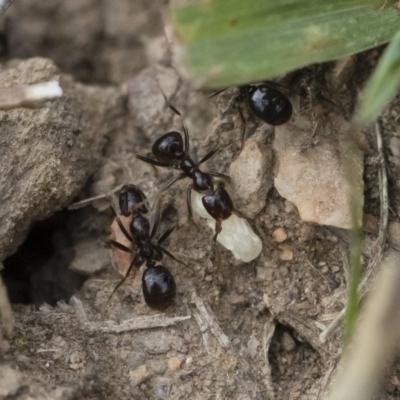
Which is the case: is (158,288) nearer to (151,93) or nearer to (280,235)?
(280,235)

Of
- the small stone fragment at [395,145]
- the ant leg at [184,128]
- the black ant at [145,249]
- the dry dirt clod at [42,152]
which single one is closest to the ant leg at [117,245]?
the black ant at [145,249]

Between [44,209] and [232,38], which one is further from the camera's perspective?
[44,209]

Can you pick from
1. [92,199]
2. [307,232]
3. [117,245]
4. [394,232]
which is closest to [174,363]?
[117,245]

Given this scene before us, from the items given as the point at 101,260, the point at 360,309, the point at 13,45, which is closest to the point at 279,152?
the point at 360,309

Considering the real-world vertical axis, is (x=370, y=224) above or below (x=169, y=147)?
below

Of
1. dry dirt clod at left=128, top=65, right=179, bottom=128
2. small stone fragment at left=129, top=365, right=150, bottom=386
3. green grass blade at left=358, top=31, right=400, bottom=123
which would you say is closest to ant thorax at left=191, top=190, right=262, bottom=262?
small stone fragment at left=129, top=365, right=150, bottom=386

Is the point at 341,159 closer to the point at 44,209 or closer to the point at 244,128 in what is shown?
the point at 244,128
